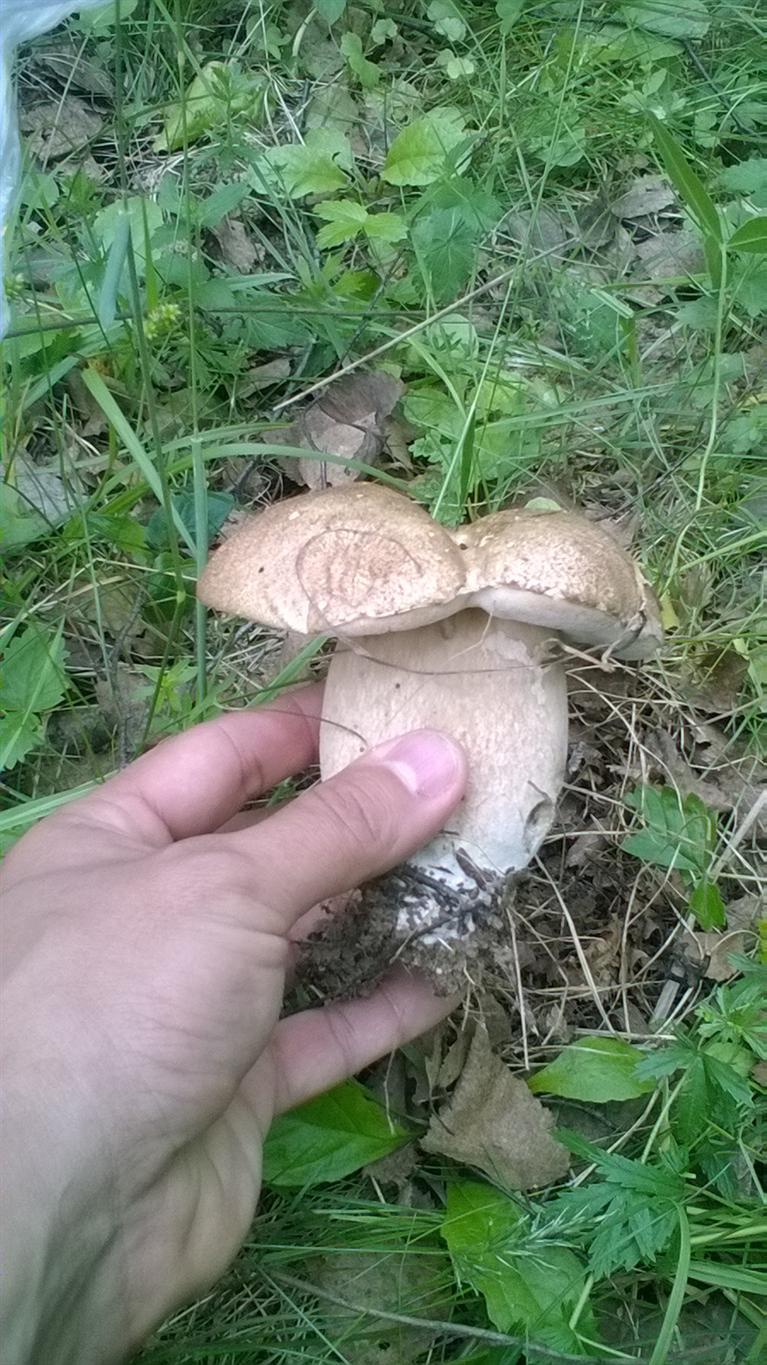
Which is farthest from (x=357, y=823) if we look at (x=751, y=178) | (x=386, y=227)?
(x=751, y=178)

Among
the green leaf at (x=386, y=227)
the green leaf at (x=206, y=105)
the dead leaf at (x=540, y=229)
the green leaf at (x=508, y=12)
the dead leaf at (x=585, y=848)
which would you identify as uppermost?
the green leaf at (x=206, y=105)

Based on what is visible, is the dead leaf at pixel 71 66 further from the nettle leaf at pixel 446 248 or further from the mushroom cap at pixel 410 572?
the mushroom cap at pixel 410 572

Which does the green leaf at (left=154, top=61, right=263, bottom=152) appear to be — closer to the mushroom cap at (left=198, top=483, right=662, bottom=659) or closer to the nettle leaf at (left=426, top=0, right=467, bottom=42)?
the nettle leaf at (left=426, top=0, right=467, bottom=42)

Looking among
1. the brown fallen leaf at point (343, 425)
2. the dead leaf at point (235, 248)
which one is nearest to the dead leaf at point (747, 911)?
the brown fallen leaf at point (343, 425)

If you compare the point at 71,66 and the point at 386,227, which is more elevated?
the point at 71,66

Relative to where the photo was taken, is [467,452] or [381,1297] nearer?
[381,1297]

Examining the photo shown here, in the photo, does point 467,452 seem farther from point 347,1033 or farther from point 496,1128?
point 496,1128

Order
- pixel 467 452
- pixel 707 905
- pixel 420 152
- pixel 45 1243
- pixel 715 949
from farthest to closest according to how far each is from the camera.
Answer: pixel 420 152 < pixel 467 452 < pixel 715 949 < pixel 707 905 < pixel 45 1243
